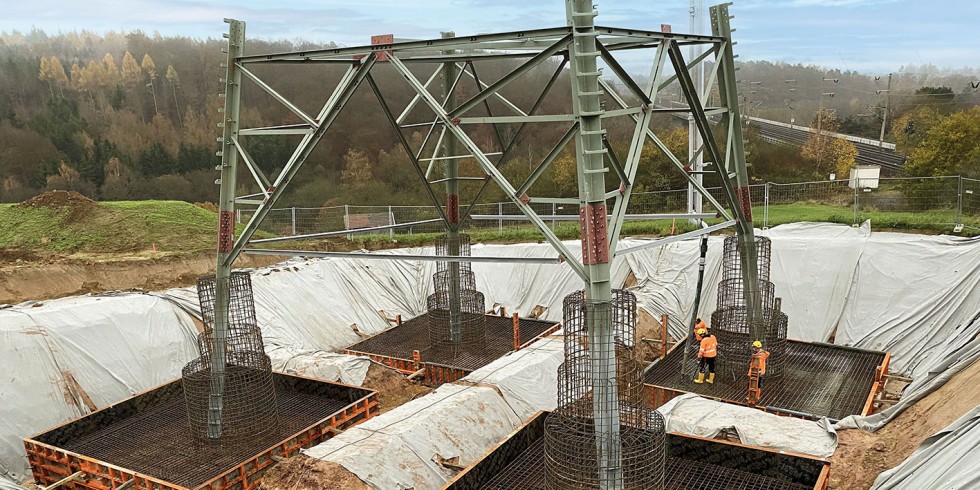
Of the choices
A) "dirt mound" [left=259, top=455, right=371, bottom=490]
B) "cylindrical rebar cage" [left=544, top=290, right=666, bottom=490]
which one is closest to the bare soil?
"dirt mound" [left=259, top=455, right=371, bottom=490]

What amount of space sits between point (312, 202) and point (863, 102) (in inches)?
1608

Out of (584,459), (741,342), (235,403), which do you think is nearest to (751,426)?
(584,459)

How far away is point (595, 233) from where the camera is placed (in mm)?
8172

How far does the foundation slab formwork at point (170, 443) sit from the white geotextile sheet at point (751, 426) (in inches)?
237

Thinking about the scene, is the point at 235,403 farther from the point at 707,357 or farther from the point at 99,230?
the point at 99,230

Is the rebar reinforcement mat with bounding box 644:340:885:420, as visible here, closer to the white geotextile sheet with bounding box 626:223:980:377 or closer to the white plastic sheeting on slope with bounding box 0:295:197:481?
the white geotextile sheet with bounding box 626:223:980:377

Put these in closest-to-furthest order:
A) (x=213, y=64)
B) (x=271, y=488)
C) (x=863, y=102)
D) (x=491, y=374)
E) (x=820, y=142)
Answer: (x=271, y=488) → (x=491, y=374) → (x=820, y=142) → (x=863, y=102) → (x=213, y=64)

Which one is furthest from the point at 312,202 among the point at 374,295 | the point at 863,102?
the point at 863,102

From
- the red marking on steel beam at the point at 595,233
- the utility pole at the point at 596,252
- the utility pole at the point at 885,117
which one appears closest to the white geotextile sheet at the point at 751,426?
the utility pole at the point at 596,252

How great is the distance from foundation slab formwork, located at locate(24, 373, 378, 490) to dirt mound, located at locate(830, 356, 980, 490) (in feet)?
27.8

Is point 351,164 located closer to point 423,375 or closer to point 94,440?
point 423,375

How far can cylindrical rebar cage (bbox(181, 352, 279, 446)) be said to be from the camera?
38.1ft

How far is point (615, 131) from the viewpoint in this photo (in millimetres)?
41031

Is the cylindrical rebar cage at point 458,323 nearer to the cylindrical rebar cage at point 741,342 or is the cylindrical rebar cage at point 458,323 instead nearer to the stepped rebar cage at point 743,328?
the stepped rebar cage at point 743,328
